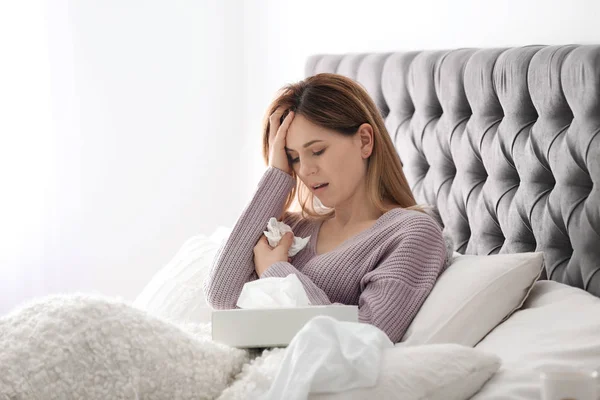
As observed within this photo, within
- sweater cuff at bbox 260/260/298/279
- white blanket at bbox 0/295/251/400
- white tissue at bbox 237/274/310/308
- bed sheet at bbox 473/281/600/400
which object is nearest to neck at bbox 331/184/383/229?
sweater cuff at bbox 260/260/298/279

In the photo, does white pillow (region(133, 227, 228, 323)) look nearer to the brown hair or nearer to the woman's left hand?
the woman's left hand

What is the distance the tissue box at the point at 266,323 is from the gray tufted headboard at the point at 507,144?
0.59 metres

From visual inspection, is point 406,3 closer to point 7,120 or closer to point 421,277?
point 421,277

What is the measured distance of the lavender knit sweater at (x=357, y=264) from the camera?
181 cm

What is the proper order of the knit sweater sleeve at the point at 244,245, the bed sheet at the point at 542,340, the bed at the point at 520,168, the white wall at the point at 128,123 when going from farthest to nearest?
the white wall at the point at 128,123 → the knit sweater sleeve at the point at 244,245 → the bed at the point at 520,168 → the bed sheet at the point at 542,340

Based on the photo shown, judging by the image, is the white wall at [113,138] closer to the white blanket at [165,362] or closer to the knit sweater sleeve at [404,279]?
the knit sweater sleeve at [404,279]

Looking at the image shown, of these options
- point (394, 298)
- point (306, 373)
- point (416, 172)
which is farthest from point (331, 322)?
point (416, 172)

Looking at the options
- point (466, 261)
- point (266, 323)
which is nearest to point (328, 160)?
point (466, 261)

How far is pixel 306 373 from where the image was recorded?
1.34 metres

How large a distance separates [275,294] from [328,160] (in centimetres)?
40

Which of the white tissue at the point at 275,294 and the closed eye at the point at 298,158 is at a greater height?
the closed eye at the point at 298,158

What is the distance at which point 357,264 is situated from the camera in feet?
6.40

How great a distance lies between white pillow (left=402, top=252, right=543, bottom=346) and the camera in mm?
1742

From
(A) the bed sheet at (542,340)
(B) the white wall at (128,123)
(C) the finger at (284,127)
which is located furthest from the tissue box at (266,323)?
(B) the white wall at (128,123)
